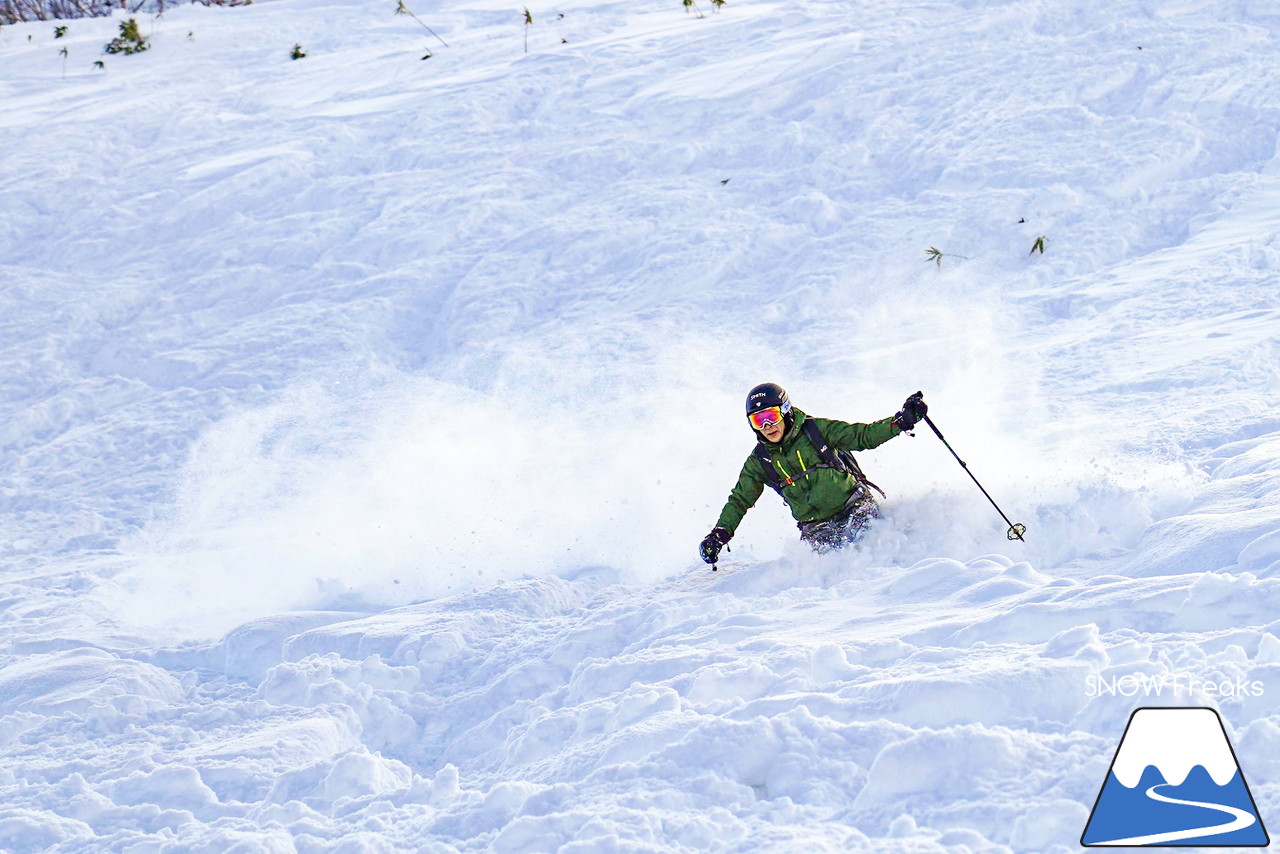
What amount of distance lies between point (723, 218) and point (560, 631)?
7.46m

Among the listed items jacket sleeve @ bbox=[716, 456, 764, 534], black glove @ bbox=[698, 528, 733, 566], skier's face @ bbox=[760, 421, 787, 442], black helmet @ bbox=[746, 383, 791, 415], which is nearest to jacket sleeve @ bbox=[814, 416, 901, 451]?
skier's face @ bbox=[760, 421, 787, 442]

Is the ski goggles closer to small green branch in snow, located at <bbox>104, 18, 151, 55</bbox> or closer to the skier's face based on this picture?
the skier's face

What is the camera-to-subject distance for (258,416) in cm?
1122

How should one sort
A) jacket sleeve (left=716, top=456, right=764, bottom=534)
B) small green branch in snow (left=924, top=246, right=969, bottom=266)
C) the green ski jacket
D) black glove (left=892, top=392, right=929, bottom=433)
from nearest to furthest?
1. black glove (left=892, top=392, right=929, bottom=433)
2. the green ski jacket
3. jacket sleeve (left=716, top=456, right=764, bottom=534)
4. small green branch in snow (left=924, top=246, right=969, bottom=266)

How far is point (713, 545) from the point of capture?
7094 mm

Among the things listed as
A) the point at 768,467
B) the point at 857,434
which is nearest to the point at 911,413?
the point at 857,434

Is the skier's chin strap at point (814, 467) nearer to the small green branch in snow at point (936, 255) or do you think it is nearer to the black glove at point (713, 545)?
the black glove at point (713, 545)

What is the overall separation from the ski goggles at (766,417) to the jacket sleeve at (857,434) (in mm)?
336

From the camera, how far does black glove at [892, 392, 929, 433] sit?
6.49 metres

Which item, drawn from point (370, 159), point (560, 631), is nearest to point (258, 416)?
point (370, 159)

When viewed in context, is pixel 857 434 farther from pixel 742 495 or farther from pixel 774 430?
pixel 742 495

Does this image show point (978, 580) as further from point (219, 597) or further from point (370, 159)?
point (370, 159)

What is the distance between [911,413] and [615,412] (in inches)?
165

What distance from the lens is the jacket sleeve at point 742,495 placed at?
23.9ft
